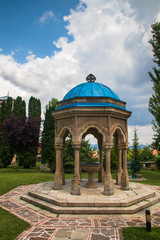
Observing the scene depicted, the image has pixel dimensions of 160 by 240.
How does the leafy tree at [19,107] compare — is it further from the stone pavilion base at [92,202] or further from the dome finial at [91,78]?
the stone pavilion base at [92,202]

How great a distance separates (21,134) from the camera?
19812 mm

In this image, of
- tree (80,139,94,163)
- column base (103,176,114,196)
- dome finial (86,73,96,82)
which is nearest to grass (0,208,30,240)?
column base (103,176,114,196)

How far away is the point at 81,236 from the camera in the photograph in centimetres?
499

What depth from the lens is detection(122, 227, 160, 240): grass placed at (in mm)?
4811

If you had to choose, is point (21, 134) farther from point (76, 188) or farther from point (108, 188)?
point (108, 188)

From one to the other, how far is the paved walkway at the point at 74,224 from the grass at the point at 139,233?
0.19 metres

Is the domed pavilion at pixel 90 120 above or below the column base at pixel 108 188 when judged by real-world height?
above

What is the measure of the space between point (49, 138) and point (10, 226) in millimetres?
20419

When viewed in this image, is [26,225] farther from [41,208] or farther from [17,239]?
[41,208]

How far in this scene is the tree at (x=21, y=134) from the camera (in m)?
19.7

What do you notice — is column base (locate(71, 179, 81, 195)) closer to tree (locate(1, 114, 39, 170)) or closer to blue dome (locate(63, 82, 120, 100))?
blue dome (locate(63, 82, 120, 100))

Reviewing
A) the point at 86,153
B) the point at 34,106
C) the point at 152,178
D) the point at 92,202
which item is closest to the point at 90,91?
the point at 92,202

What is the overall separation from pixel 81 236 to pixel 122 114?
6.18m

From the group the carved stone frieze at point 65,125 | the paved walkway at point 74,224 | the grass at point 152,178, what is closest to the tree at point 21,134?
the carved stone frieze at point 65,125
